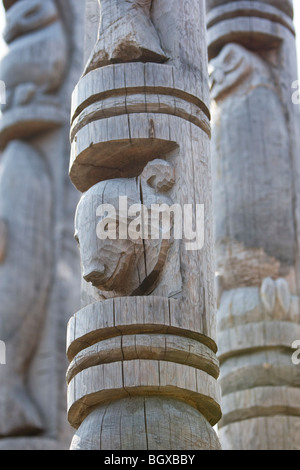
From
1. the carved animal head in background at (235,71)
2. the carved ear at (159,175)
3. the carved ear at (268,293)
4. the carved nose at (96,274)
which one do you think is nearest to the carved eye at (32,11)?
the carved animal head in background at (235,71)

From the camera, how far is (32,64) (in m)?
7.32

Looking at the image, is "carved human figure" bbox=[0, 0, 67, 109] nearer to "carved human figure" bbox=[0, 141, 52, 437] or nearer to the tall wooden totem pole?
the tall wooden totem pole

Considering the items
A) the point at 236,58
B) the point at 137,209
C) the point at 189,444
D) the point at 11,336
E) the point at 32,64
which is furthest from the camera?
the point at 32,64

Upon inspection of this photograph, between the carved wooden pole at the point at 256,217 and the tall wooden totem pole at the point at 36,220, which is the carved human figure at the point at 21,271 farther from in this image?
the carved wooden pole at the point at 256,217

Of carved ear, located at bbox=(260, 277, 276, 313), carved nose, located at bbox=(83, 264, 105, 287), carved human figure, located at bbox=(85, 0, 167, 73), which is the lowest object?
carved nose, located at bbox=(83, 264, 105, 287)

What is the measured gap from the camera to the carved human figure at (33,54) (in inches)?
287

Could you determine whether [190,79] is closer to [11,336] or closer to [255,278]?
[255,278]

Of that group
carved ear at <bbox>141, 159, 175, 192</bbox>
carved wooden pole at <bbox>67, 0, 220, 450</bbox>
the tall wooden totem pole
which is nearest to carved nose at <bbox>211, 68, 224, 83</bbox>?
the tall wooden totem pole

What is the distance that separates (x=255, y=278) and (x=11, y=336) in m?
2.19

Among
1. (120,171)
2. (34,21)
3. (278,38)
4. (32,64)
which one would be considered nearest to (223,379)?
(120,171)

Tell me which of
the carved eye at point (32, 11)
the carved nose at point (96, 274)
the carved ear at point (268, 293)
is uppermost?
the carved eye at point (32, 11)

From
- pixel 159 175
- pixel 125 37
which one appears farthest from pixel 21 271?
pixel 159 175

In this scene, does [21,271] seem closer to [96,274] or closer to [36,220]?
[36,220]

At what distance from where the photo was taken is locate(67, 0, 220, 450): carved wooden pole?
283 cm
